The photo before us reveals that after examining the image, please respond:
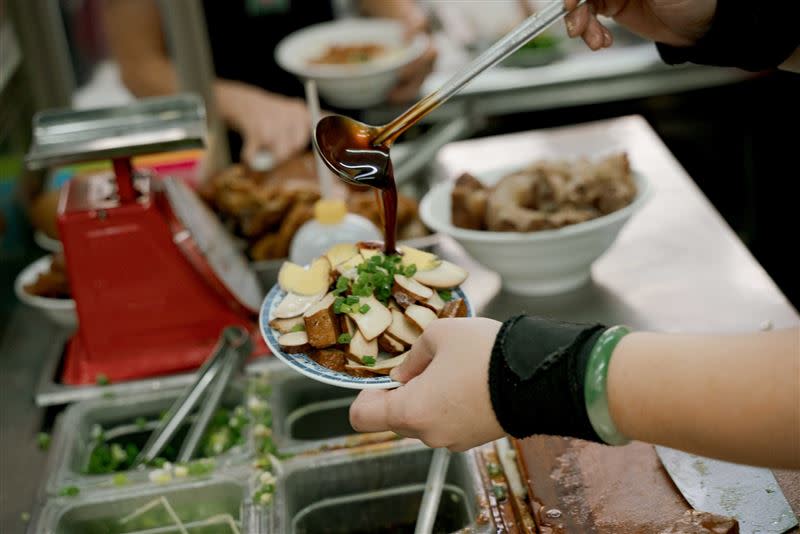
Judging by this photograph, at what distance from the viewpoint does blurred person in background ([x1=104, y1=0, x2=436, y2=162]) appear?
3072 millimetres

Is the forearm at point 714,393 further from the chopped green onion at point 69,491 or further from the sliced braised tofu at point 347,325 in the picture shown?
the chopped green onion at point 69,491

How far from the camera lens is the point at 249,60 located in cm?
386

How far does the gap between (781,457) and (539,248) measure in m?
1.02

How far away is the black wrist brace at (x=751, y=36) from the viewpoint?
5.47 ft

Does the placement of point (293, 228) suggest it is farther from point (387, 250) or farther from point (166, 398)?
point (387, 250)

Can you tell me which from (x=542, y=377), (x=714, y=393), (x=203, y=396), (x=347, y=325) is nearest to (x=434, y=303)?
(x=347, y=325)

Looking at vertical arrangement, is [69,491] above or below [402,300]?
below

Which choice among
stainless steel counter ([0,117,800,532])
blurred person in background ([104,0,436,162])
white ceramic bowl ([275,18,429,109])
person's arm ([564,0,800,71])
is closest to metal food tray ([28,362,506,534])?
stainless steel counter ([0,117,800,532])

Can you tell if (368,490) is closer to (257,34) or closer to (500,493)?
(500,493)

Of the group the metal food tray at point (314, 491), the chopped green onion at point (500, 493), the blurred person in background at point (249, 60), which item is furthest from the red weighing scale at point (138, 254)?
the blurred person in background at point (249, 60)

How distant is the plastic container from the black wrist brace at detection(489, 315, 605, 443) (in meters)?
0.88

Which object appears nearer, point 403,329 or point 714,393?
point 714,393

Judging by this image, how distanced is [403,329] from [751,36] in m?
0.87

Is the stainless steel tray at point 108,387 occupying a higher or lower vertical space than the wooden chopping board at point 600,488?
lower
